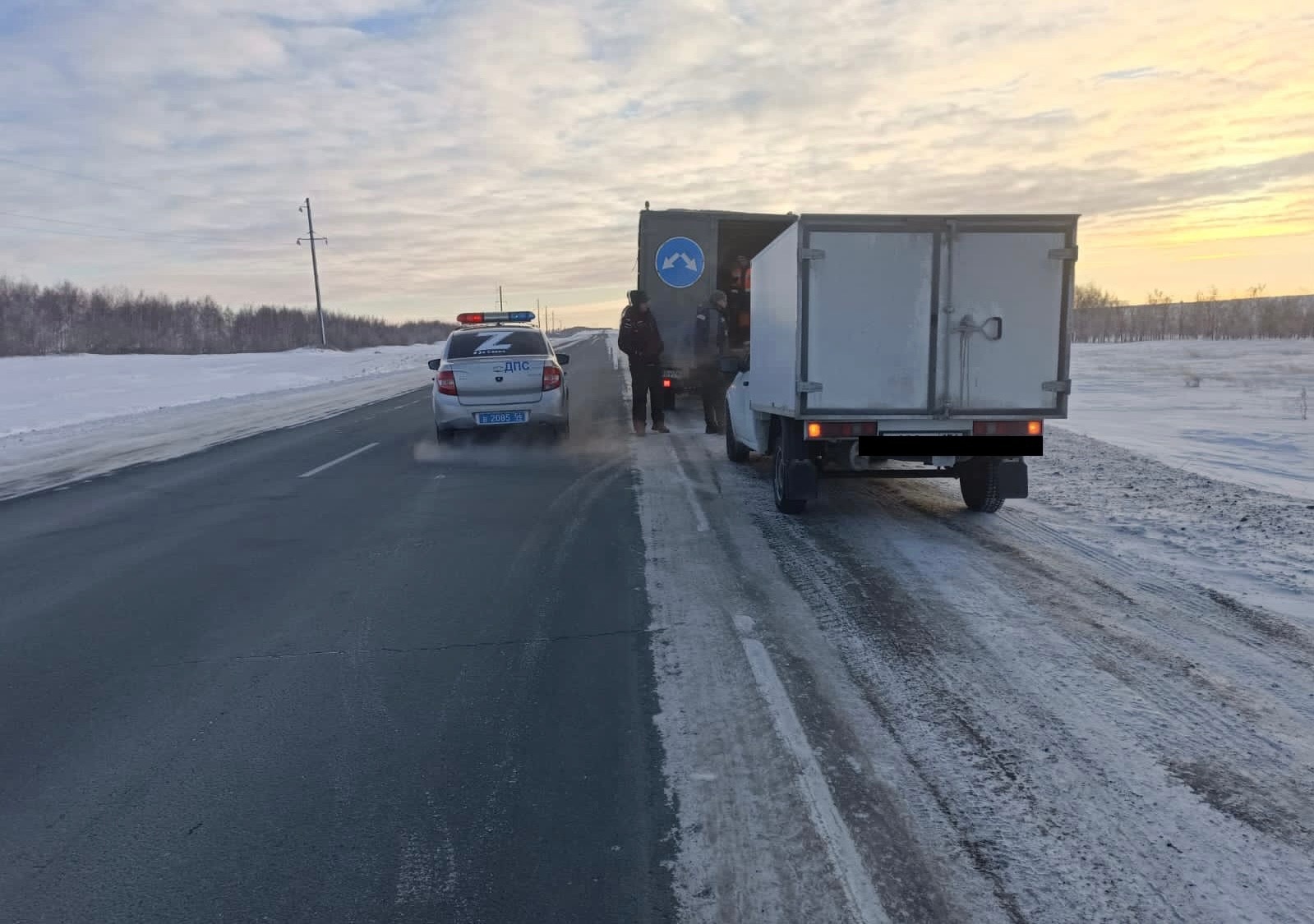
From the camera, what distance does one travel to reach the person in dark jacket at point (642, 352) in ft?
44.5

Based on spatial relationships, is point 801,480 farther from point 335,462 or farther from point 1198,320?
point 1198,320

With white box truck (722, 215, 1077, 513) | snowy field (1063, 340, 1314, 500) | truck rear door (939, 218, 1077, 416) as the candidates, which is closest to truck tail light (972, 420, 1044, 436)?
white box truck (722, 215, 1077, 513)

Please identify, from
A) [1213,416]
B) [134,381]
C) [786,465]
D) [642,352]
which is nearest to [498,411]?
[642,352]

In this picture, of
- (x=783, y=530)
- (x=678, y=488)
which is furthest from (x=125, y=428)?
(x=783, y=530)

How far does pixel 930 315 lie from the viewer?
6.96 m

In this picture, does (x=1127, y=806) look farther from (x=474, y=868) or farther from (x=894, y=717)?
(x=474, y=868)

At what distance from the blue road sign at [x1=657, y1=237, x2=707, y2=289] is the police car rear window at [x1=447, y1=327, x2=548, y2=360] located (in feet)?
9.18

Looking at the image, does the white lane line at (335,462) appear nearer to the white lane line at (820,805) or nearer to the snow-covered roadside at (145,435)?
the snow-covered roadside at (145,435)

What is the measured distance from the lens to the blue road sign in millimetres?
14820

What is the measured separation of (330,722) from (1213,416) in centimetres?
1677

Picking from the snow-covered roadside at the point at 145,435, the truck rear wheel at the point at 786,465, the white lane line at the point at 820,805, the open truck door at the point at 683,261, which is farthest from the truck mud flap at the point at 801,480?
the snow-covered roadside at the point at 145,435

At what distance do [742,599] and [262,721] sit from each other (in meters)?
2.76

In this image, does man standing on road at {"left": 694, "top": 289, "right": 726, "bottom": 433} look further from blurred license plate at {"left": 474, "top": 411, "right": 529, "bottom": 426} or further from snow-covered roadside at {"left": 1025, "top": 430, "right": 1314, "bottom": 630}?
snow-covered roadside at {"left": 1025, "top": 430, "right": 1314, "bottom": 630}

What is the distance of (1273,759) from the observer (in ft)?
11.1
